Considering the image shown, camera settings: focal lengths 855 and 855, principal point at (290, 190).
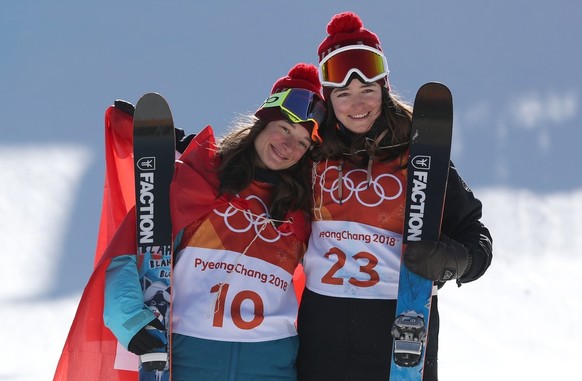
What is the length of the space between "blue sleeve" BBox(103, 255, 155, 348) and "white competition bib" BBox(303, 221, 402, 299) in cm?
70

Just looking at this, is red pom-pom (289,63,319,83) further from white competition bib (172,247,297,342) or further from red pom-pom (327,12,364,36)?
white competition bib (172,247,297,342)

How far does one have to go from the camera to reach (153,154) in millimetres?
3650

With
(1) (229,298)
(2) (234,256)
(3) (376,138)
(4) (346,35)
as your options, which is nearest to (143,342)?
(1) (229,298)

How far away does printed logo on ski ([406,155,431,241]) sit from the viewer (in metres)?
3.46

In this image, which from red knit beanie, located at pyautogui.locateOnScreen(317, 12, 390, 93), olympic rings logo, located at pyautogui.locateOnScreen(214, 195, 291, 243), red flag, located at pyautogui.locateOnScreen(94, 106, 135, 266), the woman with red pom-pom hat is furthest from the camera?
red flag, located at pyautogui.locateOnScreen(94, 106, 135, 266)

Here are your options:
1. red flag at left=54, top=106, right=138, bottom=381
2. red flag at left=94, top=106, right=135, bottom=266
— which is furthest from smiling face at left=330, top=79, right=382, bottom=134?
red flag at left=94, top=106, right=135, bottom=266

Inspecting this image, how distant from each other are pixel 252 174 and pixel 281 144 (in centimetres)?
18

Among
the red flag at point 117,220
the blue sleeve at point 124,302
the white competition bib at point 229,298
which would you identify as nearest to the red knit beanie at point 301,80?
the red flag at point 117,220

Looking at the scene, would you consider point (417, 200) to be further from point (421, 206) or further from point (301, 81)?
point (301, 81)

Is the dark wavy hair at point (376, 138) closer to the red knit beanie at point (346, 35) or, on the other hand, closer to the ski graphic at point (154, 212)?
the red knit beanie at point (346, 35)

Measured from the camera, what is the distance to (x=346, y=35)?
377 cm

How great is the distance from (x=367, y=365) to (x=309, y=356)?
0.24 metres

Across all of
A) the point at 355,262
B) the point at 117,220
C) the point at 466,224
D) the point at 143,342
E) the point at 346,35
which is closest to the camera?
the point at 143,342

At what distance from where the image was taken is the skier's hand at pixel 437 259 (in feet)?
10.9
